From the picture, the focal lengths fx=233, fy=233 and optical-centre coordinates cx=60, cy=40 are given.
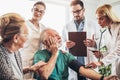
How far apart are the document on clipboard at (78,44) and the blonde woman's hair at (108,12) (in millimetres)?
257

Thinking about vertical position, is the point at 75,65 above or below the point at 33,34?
below

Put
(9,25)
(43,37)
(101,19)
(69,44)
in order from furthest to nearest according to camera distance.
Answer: (101,19) < (69,44) < (43,37) < (9,25)

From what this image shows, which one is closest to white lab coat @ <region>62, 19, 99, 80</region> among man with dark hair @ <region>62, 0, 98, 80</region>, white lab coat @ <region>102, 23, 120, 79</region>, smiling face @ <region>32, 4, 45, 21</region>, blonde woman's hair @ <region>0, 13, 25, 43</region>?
man with dark hair @ <region>62, 0, 98, 80</region>

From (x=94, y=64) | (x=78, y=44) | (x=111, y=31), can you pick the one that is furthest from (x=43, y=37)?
(x=111, y=31)

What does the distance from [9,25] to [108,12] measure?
87 cm

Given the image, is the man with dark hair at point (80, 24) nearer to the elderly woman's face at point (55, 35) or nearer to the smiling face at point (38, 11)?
the elderly woman's face at point (55, 35)

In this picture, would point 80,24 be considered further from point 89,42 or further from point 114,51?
point 114,51

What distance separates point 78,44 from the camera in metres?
1.94

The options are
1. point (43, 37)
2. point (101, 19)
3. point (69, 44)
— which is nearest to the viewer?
point (43, 37)

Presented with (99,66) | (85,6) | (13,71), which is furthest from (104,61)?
(13,71)

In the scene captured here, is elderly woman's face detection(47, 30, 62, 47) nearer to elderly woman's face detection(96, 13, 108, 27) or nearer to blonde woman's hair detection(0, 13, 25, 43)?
blonde woman's hair detection(0, 13, 25, 43)

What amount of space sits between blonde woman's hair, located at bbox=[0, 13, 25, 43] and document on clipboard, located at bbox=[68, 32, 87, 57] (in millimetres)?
435

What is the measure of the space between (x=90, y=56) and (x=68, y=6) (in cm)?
46

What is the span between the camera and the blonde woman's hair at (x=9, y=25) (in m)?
1.68
